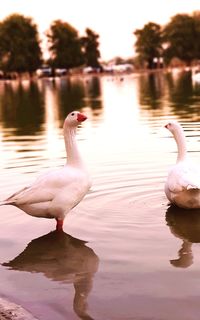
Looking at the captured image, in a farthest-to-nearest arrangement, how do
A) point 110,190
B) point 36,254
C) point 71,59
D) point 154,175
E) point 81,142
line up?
point 71,59
point 81,142
point 154,175
point 110,190
point 36,254

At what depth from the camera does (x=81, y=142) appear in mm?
20156

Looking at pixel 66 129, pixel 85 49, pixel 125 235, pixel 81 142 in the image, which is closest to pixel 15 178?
pixel 66 129

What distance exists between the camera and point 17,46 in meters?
148

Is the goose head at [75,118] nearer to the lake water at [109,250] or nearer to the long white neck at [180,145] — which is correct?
the lake water at [109,250]

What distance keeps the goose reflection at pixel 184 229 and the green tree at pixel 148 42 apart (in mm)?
175494

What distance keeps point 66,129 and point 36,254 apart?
2.34 meters

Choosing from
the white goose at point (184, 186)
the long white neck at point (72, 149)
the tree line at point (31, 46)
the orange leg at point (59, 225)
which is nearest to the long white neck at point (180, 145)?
the white goose at point (184, 186)

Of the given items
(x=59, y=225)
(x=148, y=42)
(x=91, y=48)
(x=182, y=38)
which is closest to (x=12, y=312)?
(x=59, y=225)

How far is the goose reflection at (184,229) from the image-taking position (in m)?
7.93

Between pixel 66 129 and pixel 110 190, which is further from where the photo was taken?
pixel 110 190

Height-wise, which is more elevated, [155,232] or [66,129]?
[66,129]

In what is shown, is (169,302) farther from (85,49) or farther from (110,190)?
(85,49)

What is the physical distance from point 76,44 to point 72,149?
16039 centimetres

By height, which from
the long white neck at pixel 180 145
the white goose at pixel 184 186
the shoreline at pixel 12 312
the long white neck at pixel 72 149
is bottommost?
the shoreline at pixel 12 312
